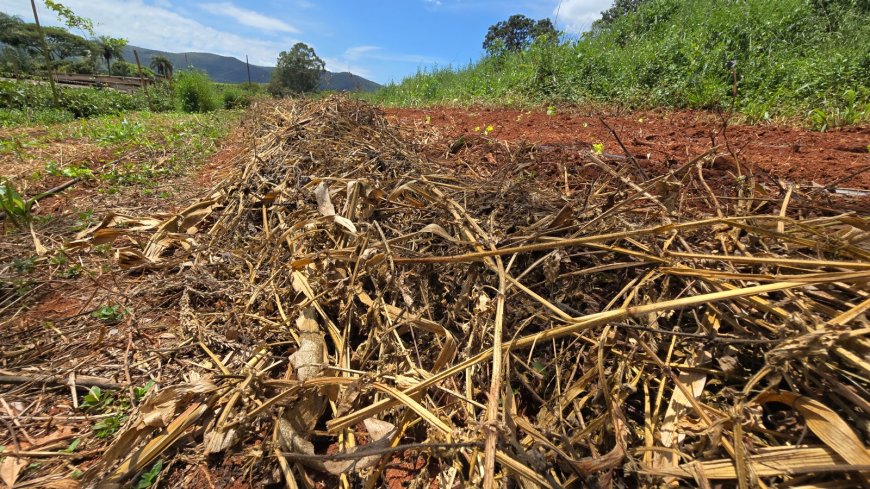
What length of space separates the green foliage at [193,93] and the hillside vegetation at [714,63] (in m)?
12.1

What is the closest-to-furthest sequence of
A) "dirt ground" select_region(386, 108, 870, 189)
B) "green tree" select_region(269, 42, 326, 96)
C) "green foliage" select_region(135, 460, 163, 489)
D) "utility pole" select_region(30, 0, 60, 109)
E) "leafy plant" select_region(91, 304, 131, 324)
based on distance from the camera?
"green foliage" select_region(135, 460, 163, 489)
"leafy plant" select_region(91, 304, 131, 324)
"dirt ground" select_region(386, 108, 870, 189)
"utility pole" select_region(30, 0, 60, 109)
"green tree" select_region(269, 42, 326, 96)

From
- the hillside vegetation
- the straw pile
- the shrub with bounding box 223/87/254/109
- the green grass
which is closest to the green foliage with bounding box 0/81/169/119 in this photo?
the green grass

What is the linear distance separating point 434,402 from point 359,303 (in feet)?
1.52

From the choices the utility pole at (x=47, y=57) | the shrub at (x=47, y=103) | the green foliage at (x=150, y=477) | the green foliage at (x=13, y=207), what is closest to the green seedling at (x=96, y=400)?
the green foliage at (x=150, y=477)

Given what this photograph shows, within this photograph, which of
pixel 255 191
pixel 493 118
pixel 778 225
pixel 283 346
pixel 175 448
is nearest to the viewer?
pixel 175 448

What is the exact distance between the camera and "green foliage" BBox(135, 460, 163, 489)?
3.00ft

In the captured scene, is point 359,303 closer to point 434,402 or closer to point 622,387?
point 434,402

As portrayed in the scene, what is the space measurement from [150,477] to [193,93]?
18.6 meters

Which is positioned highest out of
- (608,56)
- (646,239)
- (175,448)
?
(608,56)

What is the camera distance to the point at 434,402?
1.06 meters

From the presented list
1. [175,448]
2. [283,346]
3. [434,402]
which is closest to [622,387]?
[434,402]

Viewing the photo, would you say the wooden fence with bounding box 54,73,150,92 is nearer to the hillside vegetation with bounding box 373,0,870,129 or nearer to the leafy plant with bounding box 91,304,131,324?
the hillside vegetation with bounding box 373,0,870,129

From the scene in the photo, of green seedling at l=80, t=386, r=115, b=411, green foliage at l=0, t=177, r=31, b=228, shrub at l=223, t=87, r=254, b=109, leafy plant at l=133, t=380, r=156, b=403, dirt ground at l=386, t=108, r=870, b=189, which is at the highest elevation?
dirt ground at l=386, t=108, r=870, b=189

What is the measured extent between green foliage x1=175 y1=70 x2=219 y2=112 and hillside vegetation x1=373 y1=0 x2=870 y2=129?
12.1 m
